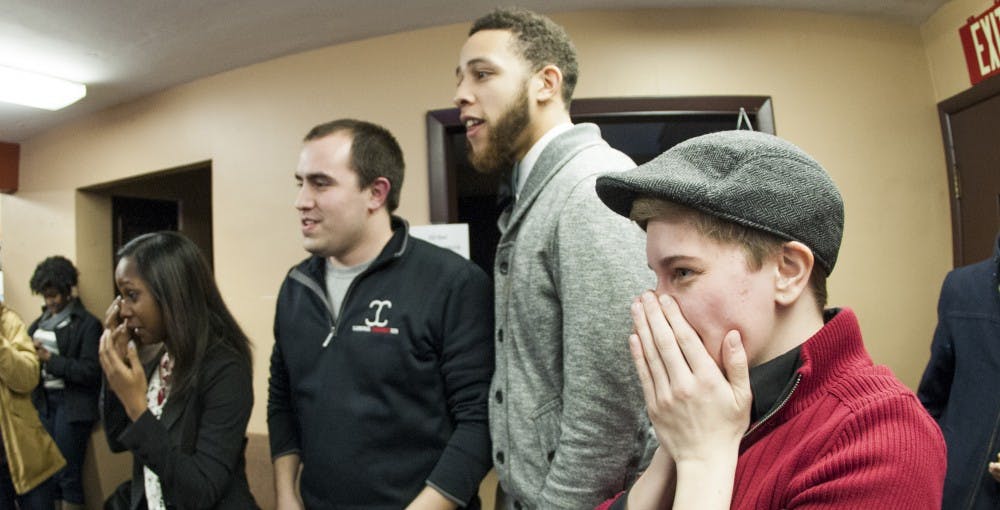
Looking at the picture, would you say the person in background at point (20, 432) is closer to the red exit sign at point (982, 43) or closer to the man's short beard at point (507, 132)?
the man's short beard at point (507, 132)

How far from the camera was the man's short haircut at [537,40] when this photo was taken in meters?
1.24

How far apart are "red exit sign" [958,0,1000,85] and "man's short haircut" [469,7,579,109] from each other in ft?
6.85

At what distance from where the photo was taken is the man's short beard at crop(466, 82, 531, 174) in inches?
47.9

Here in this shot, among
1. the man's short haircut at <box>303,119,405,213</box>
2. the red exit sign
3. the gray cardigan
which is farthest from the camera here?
the red exit sign

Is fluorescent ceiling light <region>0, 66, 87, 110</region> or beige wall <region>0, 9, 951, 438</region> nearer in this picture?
beige wall <region>0, 9, 951, 438</region>

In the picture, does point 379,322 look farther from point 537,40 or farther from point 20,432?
point 20,432

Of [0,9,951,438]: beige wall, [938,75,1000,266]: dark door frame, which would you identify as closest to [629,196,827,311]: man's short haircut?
[0,9,951,438]: beige wall

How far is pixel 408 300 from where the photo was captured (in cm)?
138

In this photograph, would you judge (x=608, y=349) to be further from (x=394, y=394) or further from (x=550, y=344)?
(x=394, y=394)

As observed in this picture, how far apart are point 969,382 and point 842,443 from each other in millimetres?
1305

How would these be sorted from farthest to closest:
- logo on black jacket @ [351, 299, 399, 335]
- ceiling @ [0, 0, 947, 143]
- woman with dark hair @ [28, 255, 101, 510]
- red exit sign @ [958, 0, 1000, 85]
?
woman with dark hair @ [28, 255, 101, 510] → ceiling @ [0, 0, 947, 143] → red exit sign @ [958, 0, 1000, 85] → logo on black jacket @ [351, 299, 399, 335]

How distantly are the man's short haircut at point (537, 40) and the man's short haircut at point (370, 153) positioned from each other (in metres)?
0.47

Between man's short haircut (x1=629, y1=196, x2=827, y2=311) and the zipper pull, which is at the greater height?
man's short haircut (x1=629, y1=196, x2=827, y2=311)

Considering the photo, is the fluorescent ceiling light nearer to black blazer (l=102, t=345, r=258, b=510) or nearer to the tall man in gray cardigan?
black blazer (l=102, t=345, r=258, b=510)
